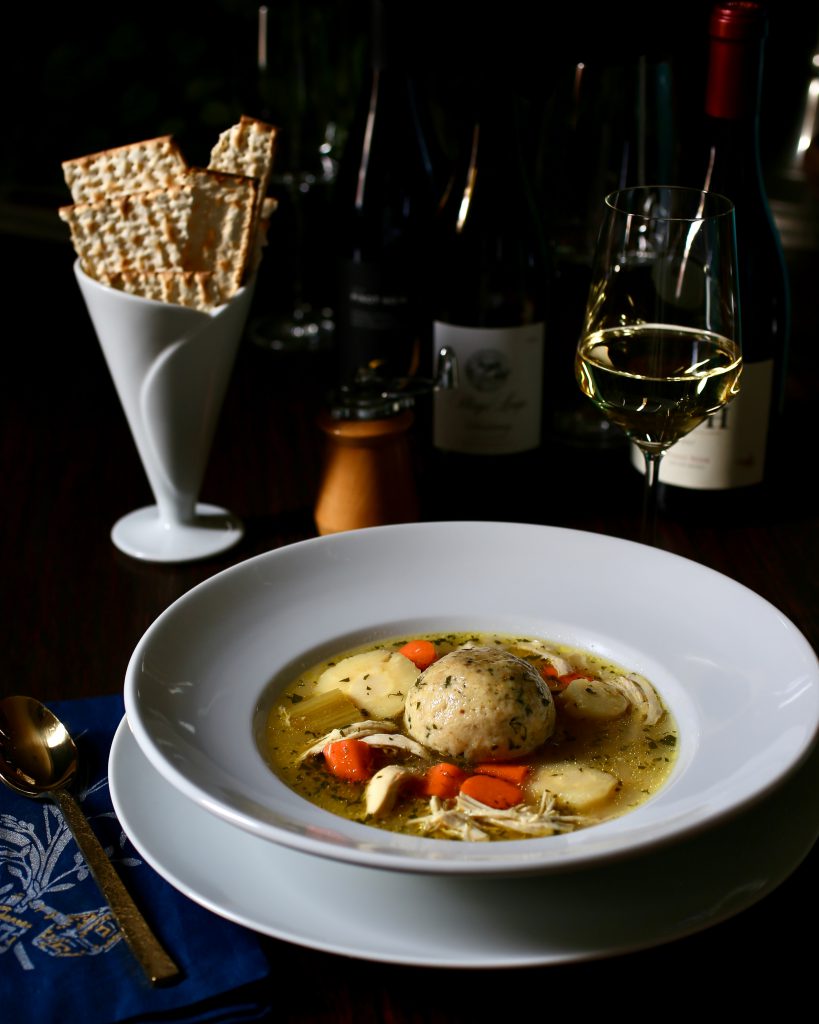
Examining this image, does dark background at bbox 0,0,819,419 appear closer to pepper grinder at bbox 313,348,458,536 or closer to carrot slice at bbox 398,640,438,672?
pepper grinder at bbox 313,348,458,536

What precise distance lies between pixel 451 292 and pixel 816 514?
64 centimetres

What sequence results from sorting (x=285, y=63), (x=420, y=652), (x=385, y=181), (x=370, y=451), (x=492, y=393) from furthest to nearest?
(x=285, y=63), (x=385, y=181), (x=492, y=393), (x=370, y=451), (x=420, y=652)

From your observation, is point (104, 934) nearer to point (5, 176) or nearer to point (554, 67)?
point (554, 67)

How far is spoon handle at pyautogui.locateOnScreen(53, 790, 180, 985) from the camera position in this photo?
2.84ft

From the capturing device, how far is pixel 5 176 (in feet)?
9.61

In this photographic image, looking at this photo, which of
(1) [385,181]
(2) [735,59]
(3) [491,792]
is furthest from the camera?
(1) [385,181]

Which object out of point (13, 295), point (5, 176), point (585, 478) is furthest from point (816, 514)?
point (5, 176)

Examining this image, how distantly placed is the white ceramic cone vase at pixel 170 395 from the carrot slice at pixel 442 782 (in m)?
0.63

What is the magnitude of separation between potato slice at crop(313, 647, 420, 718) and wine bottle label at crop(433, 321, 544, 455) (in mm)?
531

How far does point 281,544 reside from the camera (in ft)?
5.29

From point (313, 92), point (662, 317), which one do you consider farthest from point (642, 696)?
point (313, 92)

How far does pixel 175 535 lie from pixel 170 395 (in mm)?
204

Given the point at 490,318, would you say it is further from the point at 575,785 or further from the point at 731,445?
the point at 575,785

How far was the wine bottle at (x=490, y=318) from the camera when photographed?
163cm
